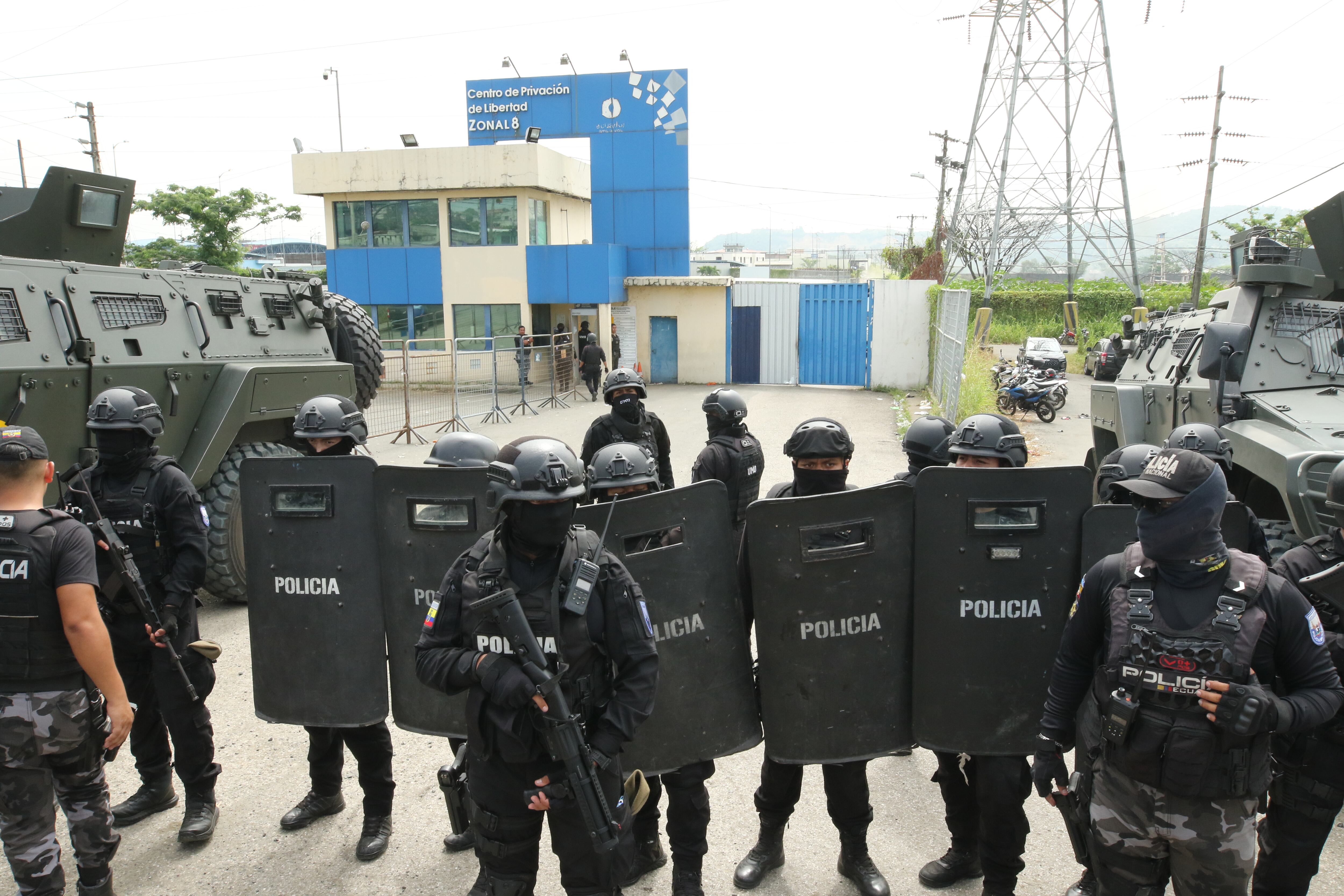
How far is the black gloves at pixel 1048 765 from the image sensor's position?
9.20 feet

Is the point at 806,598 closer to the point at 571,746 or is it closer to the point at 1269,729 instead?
the point at 571,746

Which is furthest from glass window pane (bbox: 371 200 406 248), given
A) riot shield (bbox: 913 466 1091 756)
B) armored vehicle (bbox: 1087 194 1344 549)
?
riot shield (bbox: 913 466 1091 756)

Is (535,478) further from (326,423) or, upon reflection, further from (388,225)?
(388,225)

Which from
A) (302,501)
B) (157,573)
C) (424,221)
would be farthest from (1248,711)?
(424,221)

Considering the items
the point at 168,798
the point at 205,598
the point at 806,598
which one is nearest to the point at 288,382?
the point at 205,598

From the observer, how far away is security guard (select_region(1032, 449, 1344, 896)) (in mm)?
2436

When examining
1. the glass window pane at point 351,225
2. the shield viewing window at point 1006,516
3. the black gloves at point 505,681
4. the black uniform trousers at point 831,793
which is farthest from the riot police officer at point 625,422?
the glass window pane at point 351,225

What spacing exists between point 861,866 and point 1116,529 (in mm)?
1646

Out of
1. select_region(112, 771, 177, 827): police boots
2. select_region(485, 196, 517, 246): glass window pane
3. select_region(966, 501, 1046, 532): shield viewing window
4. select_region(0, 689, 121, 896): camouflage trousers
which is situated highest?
select_region(485, 196, 517, 246): glass window pane

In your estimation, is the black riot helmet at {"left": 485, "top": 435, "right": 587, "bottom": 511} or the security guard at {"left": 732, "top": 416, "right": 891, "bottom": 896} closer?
the black riot helmet at {"left": 485, "top": 435, "right": 587, "bottom": 511}

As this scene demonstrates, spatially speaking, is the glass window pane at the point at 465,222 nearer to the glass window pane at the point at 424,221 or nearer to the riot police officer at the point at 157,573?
the glass window pane at the point at 424,221

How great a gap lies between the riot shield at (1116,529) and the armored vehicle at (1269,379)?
162 centimetres

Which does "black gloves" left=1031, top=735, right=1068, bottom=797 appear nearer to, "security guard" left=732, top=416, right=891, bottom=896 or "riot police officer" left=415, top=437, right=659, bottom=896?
"security guard" left=732, top=416, right=891, bottom=896

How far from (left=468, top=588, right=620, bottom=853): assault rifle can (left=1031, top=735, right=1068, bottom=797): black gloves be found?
1319mm
